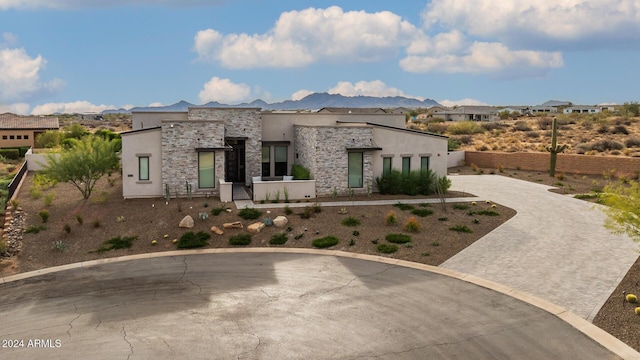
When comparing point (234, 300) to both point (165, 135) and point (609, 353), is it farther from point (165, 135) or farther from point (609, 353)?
point (165, 135)

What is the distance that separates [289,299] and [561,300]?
799cm

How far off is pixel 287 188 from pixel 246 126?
5.81 metres

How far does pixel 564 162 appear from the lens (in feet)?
136

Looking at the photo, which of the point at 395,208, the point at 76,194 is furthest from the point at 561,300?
the point at 76,194

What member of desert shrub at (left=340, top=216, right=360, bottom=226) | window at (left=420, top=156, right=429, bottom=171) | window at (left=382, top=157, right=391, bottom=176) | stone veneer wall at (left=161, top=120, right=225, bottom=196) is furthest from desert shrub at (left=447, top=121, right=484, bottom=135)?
desert shrub at (left=340, top=216, right=360, bottom=226)

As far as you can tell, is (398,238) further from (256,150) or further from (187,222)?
(256,150)

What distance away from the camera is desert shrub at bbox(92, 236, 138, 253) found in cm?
2047

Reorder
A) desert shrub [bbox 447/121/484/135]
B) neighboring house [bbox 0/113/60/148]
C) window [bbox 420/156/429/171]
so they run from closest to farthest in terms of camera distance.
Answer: window [bbox 420/156/429/171]
neighboring house [bbox 0/113/60/148]
desert shrub [bbox 447/121/484/135]

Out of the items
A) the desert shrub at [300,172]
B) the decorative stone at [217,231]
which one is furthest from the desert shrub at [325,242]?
the desert shrub at [300,172]

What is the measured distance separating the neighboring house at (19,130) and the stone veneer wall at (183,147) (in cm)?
3713

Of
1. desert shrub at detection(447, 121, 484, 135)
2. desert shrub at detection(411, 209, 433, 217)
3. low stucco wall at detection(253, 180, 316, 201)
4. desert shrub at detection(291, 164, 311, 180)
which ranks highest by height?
desert shrub at detection(447, 121, 484, 135)

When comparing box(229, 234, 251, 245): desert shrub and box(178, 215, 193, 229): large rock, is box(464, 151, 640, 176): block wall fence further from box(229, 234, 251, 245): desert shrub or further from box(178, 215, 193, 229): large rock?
box(178, 215, 193, 229): large rock

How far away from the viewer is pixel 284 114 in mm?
32094

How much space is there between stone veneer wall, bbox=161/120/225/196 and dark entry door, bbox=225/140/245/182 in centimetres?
425
